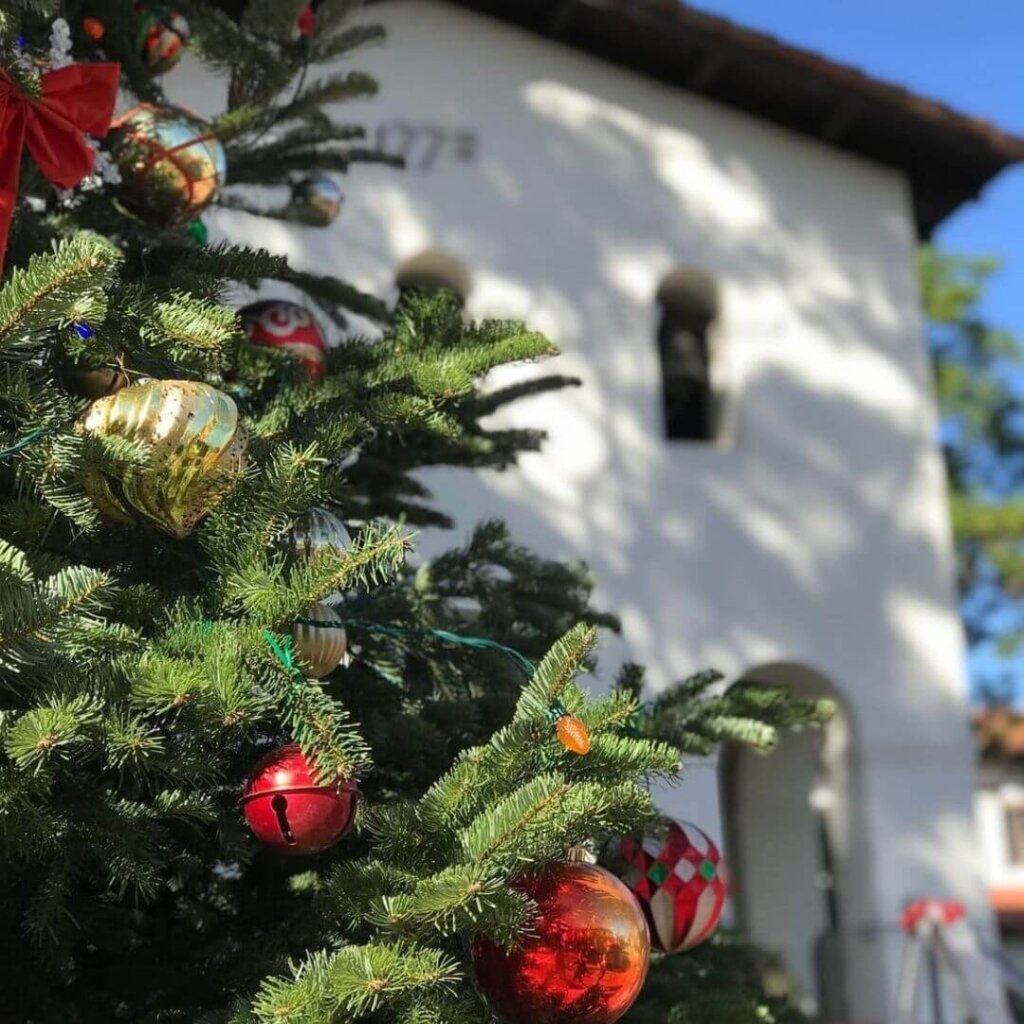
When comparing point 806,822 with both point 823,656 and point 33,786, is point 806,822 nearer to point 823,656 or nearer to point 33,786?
point 823,656

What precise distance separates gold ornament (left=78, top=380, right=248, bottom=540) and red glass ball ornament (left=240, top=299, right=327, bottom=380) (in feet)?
2.86

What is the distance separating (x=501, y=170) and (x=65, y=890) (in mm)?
5948

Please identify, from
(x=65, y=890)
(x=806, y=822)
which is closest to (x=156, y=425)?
(x=65, y=890)

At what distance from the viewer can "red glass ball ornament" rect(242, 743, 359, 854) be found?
6.24 ft

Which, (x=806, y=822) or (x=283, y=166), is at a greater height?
(x=283, y=166)

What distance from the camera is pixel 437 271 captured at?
23.9ft

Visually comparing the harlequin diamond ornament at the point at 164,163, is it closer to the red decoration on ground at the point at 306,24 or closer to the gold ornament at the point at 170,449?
the red decoration on ground at the point at 306,24

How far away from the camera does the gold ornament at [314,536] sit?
2.05 metres

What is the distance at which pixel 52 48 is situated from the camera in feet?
9.46

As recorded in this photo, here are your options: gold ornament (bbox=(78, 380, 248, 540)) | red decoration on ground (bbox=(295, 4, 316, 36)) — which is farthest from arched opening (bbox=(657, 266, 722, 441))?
gold ornament (bbox=(78, 380, 248, 540))

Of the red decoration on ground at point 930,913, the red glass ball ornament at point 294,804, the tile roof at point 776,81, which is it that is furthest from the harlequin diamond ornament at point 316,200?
the red decoration on ground at point 930,913

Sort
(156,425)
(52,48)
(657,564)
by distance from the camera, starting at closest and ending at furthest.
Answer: (156,425) → (52,48) → (657,564)

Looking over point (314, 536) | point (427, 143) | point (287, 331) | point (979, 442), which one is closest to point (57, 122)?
point (287, 331)

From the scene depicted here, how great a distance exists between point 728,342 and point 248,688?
6179mm
